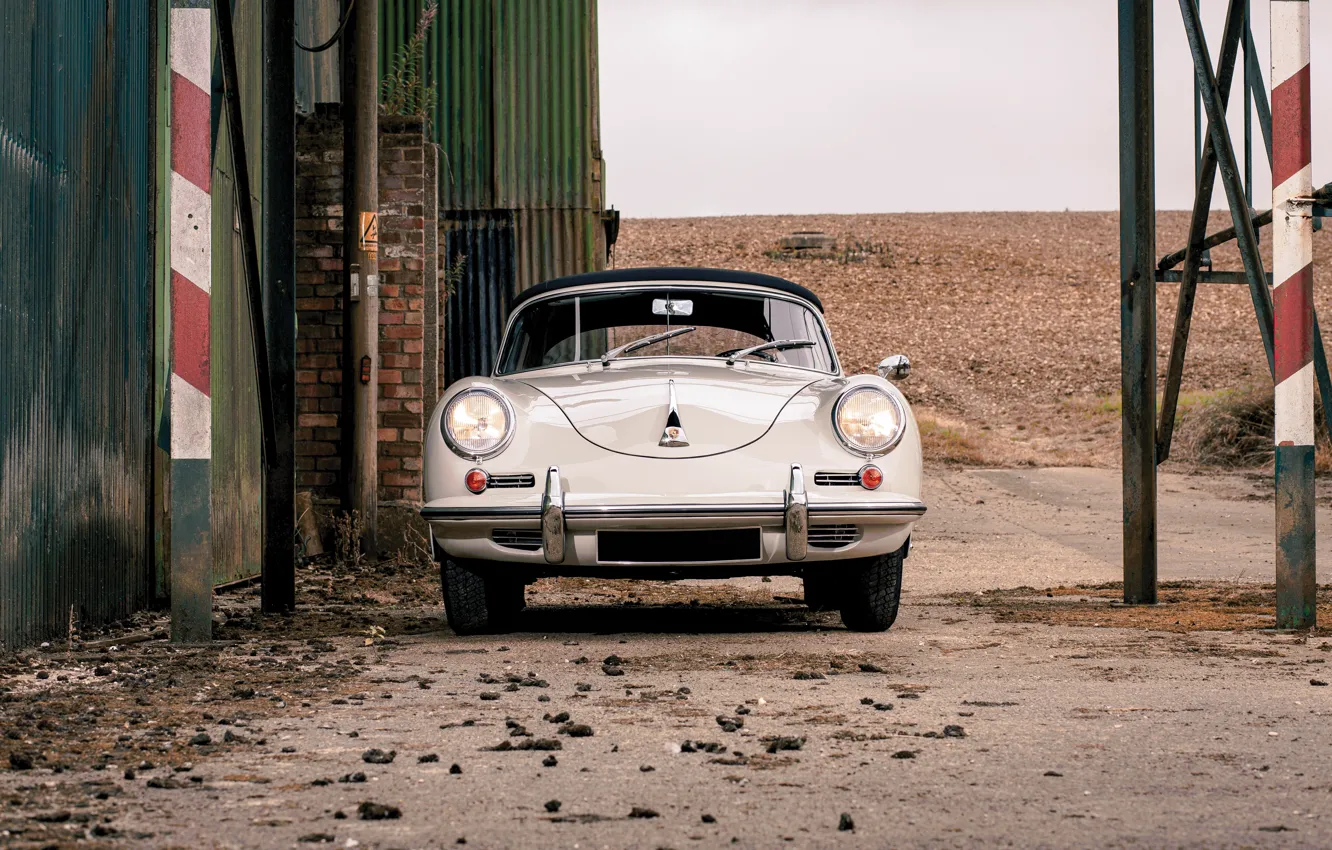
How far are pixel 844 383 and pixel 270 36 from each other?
3.06 m

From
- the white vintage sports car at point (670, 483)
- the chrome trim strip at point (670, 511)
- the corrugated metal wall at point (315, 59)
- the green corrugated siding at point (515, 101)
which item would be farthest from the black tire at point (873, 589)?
the green corrugated siding at point (515, 101)

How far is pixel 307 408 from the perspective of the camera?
34.5ft

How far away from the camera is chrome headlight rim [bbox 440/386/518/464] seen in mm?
6094

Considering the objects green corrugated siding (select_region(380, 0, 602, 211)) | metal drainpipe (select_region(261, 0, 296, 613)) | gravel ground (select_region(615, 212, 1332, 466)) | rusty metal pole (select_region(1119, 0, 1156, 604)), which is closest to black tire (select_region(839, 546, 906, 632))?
rusty metal pole (select_region(1119, 0, 1156, 604))

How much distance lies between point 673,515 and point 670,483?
0.14 meters

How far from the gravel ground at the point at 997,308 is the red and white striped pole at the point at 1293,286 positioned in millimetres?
16067

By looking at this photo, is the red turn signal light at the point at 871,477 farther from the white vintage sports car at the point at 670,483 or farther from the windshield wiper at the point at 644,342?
the windshield wiper at the point at 644,342

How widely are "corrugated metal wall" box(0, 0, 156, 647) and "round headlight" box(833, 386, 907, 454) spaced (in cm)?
281

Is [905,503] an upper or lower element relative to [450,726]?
upper

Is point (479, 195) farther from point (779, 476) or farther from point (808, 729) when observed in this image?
point (808, 729)

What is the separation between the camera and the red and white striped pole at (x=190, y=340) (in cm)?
593

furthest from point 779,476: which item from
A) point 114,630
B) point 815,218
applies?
point 815,218

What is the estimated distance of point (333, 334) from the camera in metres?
10.5

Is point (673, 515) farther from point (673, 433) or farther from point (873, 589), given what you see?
point (873, 589)
